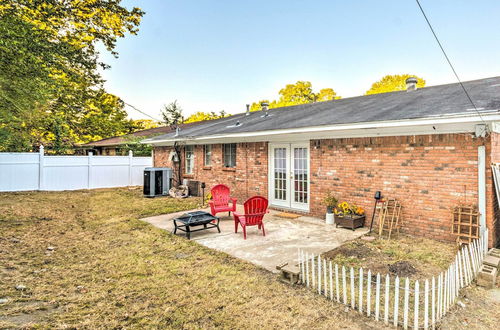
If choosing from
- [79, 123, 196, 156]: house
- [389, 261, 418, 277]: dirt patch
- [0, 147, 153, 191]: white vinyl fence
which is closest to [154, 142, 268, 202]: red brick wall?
[389, 261, 418, 277]: dirt patch

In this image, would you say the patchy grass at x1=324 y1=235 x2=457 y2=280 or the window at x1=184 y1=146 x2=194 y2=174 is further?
the window at x1=184 y1=146 x2=194 y2=174

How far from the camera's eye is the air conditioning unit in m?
12.8

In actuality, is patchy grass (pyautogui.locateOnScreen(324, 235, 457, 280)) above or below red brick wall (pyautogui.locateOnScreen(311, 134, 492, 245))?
below

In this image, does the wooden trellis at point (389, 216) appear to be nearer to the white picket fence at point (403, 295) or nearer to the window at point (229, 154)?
the white picket fence at point (403, 295)

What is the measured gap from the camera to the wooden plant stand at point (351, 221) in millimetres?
6648

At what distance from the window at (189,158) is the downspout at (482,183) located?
1089 cm

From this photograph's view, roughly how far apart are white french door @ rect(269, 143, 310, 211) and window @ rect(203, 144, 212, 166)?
380cm

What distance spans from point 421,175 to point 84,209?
1059cm

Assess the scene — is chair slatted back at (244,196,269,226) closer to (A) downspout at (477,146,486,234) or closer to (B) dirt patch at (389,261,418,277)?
(B) dirt patch at (389,261,418,277)

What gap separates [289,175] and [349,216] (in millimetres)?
2545

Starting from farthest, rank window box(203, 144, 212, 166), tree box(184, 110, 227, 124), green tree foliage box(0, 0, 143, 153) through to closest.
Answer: tree box(184, 110, 227, 124)
window box(203, 144, 212, 166)
green tree foliage box(0, 0, 143, 153)

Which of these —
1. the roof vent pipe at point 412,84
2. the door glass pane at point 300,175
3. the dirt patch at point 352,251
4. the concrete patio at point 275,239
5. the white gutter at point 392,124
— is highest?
the roof vent pipe at point 412,84

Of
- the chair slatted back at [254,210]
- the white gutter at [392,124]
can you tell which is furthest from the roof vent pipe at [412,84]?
the chair slatted back at [254,210]

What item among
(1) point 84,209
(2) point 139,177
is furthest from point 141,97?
(1) point 84,209
